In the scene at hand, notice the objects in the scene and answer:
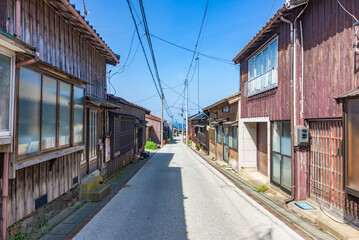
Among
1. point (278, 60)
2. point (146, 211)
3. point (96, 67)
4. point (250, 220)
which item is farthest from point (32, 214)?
point (278, 60)

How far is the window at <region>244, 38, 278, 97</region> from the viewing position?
8695 millimetres

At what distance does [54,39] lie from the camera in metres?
6.03

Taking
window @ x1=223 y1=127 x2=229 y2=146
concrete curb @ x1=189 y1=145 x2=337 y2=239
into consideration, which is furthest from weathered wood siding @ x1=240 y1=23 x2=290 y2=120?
window @ x1=223 y1=127 x2=229 y2=146

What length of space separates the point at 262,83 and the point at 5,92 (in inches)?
374

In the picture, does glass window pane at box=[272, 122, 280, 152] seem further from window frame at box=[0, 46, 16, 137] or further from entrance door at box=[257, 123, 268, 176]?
window frame at box=[0, 46, 16, 137]

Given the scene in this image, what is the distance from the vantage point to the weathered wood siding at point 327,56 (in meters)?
5.10

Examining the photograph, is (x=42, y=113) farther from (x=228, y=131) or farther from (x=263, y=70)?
(x=228, y=131)

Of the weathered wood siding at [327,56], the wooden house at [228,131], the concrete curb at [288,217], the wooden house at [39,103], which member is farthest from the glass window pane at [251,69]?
the wooden house at [39,103]

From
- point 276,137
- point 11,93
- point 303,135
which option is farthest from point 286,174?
point 11,93

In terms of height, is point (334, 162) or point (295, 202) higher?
point (334, 162)

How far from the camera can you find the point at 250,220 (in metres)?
5.79

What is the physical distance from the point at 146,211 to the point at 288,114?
240 inches

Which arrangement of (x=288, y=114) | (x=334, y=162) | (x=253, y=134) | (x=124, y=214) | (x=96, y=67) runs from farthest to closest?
(x=253, y=134) → (x=96, y=67) → (x=288, y=114) → (x=124, y=214) → (x=334, y=162)

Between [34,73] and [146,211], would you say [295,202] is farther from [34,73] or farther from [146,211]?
[34,73]
